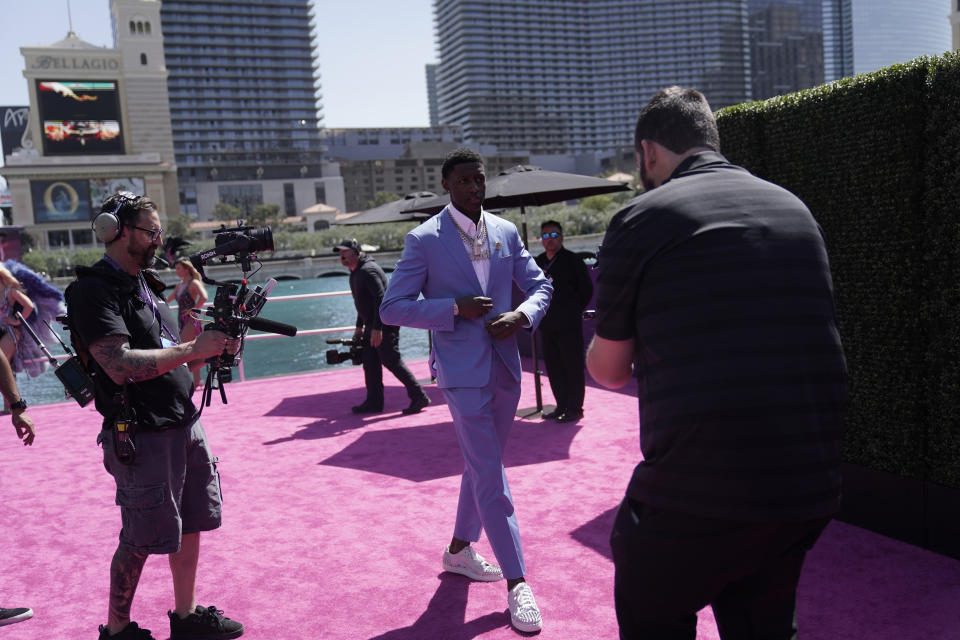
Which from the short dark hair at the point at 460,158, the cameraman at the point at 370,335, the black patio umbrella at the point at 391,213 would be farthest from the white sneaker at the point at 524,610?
the black patio umbrella at the point at 391,213

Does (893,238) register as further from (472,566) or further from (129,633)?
(129,633)

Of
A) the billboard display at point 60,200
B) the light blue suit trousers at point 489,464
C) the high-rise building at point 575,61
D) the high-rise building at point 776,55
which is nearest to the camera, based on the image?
the light blue suit trousers at point 489,464

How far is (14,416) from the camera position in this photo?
3.41m

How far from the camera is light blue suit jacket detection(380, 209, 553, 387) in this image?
327cm

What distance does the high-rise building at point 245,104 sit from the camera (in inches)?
5413

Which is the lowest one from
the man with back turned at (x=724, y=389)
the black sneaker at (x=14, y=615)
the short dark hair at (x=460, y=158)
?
the black sneaker at (x=14, y=615)

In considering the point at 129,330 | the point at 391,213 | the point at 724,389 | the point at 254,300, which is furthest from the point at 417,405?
the point at 724,389

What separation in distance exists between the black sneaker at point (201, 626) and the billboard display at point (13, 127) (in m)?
130

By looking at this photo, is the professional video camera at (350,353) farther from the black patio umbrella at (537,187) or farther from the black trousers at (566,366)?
the black trousers at (566,366)

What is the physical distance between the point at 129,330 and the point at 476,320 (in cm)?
133

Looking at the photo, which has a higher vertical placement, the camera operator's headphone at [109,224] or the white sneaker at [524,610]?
the camera operator's headphone at [109,224]

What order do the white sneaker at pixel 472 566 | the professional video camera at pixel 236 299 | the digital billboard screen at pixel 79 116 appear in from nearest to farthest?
the professional video camera at pixel 236 299
the white sneaker at pixel 472 566
the digital billboard screen at pixel 79 116

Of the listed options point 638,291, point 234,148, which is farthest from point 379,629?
point 234,148

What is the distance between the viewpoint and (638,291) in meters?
1.72
